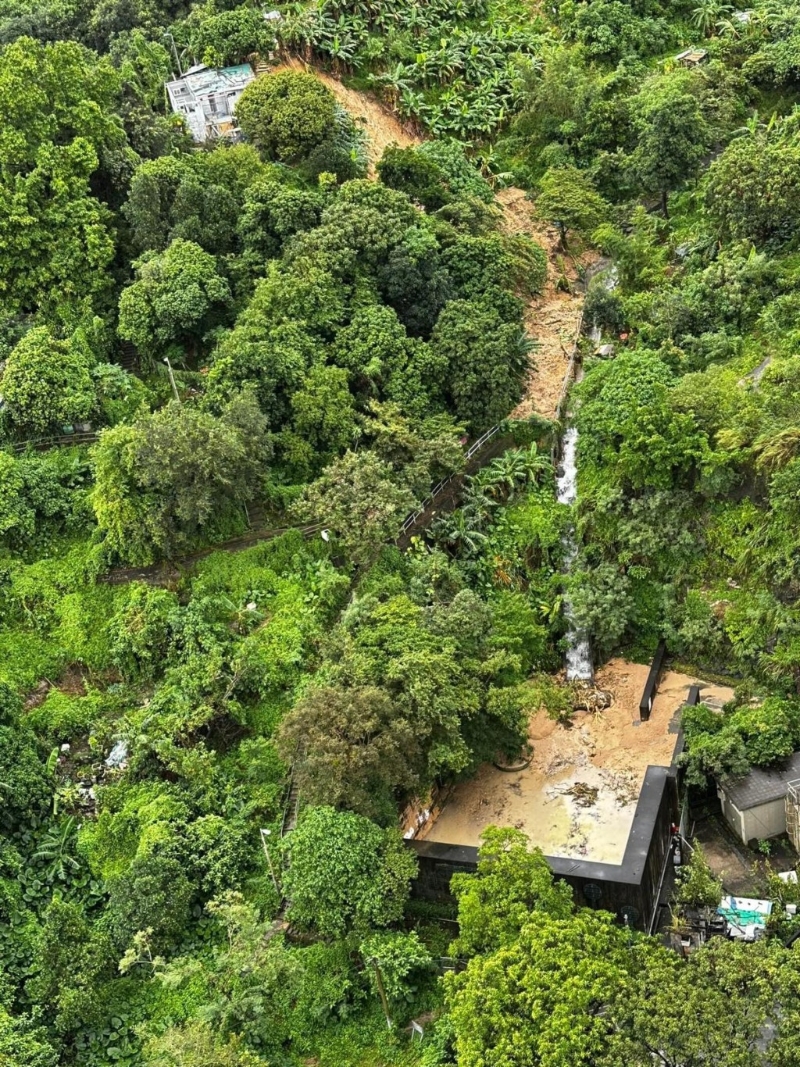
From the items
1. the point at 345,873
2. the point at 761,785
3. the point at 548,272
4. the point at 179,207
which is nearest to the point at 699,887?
the point at 761,785

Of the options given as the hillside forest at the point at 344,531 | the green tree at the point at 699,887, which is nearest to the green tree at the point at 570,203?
the hillside forest at the point at 344,531

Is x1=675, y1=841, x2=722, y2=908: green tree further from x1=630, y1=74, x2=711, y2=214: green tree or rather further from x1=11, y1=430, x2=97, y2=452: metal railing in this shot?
x1=630, y1=74, x2=711, y2=214: green tree

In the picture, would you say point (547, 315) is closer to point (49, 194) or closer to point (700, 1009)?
point (49, 194)

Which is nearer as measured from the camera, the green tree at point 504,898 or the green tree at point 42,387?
the green tree at point 504,898

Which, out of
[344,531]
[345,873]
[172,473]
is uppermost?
[172,473]

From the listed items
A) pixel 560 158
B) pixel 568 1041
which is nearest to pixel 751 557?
pixel 568 1041

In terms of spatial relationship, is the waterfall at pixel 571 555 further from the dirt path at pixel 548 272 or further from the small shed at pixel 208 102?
the small shed at pixel 208 102

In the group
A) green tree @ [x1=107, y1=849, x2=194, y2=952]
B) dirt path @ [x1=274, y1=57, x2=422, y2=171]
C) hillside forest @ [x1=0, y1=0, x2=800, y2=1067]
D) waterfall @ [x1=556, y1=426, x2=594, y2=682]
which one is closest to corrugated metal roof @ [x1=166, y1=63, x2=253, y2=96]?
hillside forest @ [x1=0, y1=0, x2=800, y2=1067]
